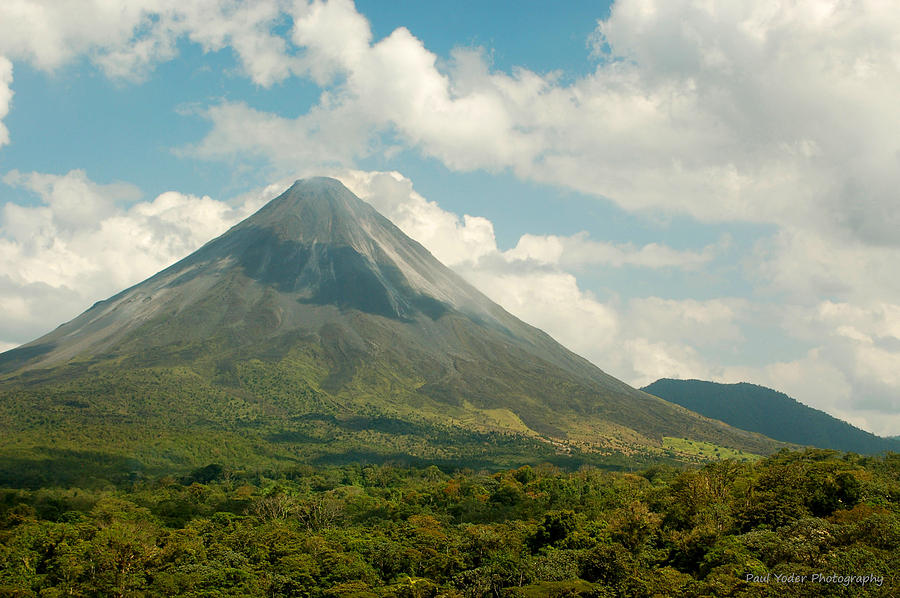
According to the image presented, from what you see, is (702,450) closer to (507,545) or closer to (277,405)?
(277,405)

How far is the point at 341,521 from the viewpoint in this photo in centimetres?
7581

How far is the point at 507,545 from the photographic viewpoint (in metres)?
53.4

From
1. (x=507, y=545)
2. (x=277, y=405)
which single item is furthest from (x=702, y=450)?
(x=507, y=545)

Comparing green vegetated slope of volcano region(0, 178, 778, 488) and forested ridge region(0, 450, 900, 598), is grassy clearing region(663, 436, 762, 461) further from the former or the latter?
forested ridge region(0, 450, 900, 598)

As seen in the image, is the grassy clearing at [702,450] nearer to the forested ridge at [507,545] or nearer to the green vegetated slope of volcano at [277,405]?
the green vegetated slope of volcano at [277,405]

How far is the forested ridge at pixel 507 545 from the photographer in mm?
36031

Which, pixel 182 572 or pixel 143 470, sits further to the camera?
pixel 143 470

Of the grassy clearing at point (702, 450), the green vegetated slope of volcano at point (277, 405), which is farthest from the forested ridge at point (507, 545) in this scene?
the grassy clearing at point (702, 450)

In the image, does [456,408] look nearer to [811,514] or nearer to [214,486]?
[214,486]

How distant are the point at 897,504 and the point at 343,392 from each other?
137314 millimetres

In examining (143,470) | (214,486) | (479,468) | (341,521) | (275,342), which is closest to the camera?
(341,521)

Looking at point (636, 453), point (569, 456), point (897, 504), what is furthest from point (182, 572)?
point (636, 453)

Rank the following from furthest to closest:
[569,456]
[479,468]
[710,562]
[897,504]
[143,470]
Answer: [569,456], [479,468], [143,470], [897,504], [710,562]

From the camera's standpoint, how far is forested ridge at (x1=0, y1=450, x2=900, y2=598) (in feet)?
118
